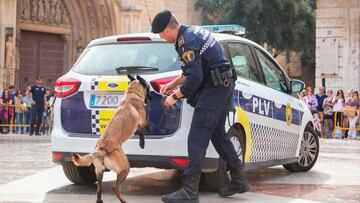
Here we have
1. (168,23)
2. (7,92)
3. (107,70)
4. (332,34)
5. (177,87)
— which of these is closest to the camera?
(168,23)

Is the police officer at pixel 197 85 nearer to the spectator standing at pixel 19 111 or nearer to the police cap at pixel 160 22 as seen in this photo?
the police cap at pixel 160 22

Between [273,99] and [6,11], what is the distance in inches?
690

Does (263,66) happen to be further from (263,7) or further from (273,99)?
(263,7)

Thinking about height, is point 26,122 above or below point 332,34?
below

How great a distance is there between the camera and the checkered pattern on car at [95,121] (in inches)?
267

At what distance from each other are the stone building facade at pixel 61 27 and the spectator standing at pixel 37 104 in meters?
5.98

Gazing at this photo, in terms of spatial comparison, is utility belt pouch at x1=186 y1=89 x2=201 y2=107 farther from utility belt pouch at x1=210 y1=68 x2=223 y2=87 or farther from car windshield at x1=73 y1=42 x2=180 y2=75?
car windshield at x1=73 y1=42 x2=180 y2=75

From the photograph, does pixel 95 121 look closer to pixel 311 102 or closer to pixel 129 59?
pixel 129 59

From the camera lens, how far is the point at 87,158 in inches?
223

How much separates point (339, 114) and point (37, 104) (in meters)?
9.40

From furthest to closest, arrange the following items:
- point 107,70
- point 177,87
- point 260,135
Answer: point 260,135
point 107,70
point 177,87

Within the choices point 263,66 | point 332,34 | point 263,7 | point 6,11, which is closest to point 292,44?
point 263,7

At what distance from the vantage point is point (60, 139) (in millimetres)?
7008

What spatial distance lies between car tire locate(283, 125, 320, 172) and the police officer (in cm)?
333
